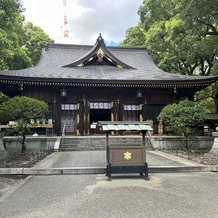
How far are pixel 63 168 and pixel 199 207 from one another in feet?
15.3

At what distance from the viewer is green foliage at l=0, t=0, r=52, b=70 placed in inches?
549

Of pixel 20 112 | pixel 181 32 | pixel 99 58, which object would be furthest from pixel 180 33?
pixel 20 112

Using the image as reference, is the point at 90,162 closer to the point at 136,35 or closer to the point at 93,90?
the point at 93,90

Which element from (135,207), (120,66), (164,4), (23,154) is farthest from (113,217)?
(164,4)

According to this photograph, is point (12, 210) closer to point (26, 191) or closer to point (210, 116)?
point (26, 191)

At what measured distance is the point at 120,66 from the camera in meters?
20.8

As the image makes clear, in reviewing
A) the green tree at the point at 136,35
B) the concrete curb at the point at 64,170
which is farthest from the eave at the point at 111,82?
the green tree at the point at 136,35

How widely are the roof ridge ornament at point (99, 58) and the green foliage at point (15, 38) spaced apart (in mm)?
4796

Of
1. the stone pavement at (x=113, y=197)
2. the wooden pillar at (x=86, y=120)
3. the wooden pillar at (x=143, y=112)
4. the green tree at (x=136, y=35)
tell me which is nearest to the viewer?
the stone pavement at (x=113, y=197)

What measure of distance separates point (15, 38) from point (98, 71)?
709 cm

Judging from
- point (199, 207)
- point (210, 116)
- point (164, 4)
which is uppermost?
point (164, 4)

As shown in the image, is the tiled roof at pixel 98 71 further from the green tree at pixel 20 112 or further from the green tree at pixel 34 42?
the green tree at pixel 34 42

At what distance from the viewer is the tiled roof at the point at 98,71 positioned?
1677cm

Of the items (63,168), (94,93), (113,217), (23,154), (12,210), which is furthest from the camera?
(94,93)
